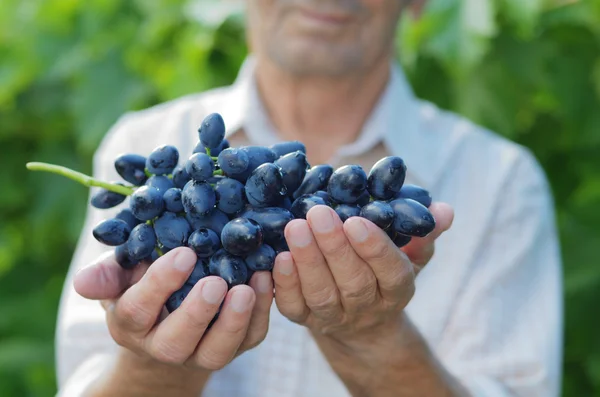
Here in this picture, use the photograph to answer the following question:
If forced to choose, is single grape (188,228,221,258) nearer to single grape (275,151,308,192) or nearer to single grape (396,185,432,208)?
single grape (275,151,308,192)

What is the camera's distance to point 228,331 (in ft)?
3.15

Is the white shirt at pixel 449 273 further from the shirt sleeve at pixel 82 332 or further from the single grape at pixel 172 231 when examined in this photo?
the single grape at pixel 172 231

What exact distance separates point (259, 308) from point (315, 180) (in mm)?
175

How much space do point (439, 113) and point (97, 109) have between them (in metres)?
0.98

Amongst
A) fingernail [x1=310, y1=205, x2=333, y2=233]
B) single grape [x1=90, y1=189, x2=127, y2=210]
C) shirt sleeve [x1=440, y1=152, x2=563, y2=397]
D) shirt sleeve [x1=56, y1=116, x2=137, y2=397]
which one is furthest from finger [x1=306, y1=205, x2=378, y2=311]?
shirt sleeve [x1=56, y1=116, x2=137, y2=397]

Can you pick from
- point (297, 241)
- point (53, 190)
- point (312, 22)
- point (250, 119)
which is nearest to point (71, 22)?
point (53, 190)

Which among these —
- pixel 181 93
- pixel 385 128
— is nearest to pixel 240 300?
pixel 385 128

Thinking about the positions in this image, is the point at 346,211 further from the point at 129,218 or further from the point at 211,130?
the point at 129,218

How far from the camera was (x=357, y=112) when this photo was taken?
1711 mm

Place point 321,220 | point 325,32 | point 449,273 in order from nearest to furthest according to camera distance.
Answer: point 321,220, point 325,32, point 449,273

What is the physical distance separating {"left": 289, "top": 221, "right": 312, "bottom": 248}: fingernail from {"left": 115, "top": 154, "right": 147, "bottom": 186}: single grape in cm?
28

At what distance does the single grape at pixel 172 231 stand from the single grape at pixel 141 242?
0.5 inches

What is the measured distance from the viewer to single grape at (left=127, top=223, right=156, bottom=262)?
0.98 meters

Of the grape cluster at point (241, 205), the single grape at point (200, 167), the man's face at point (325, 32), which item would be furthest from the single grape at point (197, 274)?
the man's face at point (325, 32)
